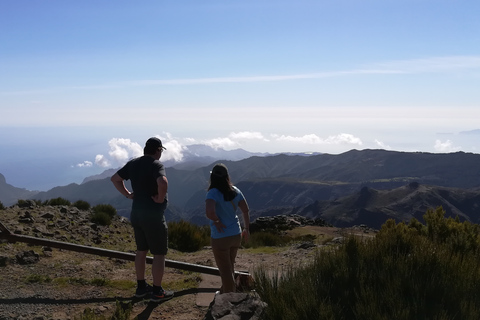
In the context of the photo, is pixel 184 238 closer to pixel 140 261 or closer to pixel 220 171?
pixel 140 261

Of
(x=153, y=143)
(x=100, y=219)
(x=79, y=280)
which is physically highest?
(x=153, y=143)

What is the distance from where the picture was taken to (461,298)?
419cm

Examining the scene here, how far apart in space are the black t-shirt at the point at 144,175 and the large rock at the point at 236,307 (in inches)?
74.2

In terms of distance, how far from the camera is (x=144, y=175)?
Answer: 5637 millimetres

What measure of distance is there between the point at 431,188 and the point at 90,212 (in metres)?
167

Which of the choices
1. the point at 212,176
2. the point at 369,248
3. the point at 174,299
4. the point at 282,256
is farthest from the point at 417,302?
the point at 282,256

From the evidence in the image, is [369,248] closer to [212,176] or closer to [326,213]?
[212,176]

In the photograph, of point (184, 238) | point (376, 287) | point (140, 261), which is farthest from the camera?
point (184, 238)

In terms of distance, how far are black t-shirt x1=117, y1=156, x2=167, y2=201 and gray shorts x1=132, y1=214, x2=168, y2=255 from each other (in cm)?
32

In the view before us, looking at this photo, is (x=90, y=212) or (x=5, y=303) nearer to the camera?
(x=5, y=303)

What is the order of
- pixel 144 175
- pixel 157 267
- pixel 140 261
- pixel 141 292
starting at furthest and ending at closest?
pixel 141 292, pixel 140 261, pixel 157 267, pixel 144 175

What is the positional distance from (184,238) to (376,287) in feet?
31.6

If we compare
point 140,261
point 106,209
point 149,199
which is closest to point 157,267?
point 140,261

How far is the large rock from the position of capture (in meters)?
4.10
